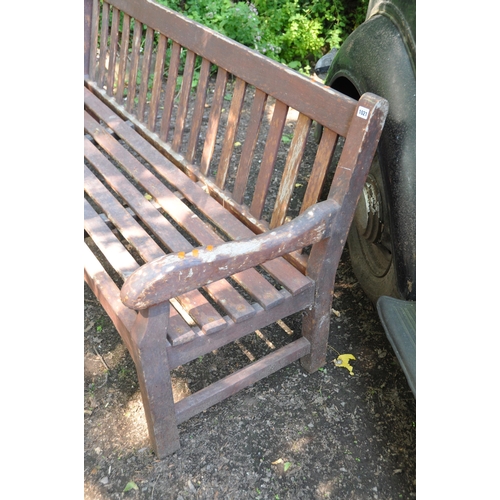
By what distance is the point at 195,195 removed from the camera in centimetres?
260

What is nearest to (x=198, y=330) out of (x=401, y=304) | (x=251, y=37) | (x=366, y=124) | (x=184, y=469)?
(x=184, y=469)

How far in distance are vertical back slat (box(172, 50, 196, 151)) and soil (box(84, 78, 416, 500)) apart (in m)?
1.06

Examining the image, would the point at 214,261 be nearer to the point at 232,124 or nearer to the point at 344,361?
the point at 232,124

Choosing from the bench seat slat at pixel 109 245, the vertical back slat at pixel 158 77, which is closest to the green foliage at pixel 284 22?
the vertical back slat at pixel 158 77

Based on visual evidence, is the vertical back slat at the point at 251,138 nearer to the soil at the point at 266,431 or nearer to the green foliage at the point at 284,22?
the soil at the point at 266,431

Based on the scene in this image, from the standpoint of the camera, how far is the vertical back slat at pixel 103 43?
3336 mm

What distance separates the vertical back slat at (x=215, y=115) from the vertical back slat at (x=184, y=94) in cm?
19

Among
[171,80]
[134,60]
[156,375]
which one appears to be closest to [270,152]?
[171,80]

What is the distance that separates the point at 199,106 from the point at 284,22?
299 cm

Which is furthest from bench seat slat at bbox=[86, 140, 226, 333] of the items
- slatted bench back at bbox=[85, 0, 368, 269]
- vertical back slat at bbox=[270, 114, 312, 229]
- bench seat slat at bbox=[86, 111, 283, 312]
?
vertical back slat at bbox=[270, 114, 312, 229]

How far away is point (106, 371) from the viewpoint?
2543 millimetres

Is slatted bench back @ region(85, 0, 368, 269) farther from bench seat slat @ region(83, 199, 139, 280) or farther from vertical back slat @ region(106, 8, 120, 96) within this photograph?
bench seat slat @ region(83, 199, 139, 280)

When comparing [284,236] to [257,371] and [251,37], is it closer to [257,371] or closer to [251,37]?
[257,371]

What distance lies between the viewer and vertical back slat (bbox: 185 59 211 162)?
2.58 meters
